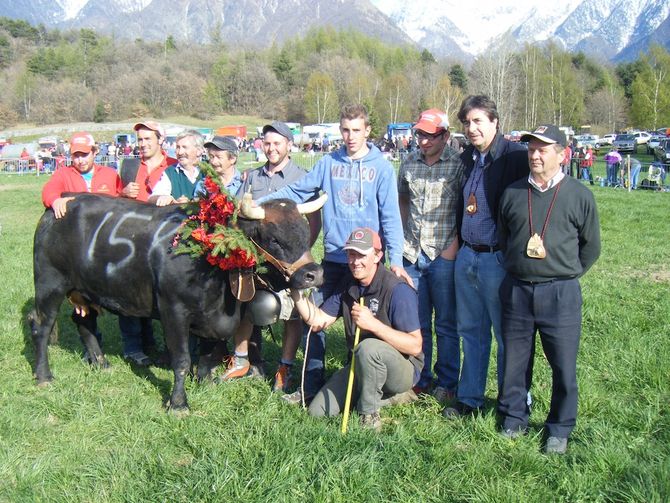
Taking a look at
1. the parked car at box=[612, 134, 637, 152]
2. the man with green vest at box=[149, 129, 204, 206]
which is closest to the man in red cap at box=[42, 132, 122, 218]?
the man with green vest at box=[149, 129, 204, 206]

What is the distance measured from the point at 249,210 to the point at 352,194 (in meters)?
0.94

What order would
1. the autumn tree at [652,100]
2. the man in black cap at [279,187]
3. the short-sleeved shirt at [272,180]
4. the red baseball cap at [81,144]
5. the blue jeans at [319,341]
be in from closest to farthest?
the blue jeans at [319,341] → the man in black cap at [279,187] → the short-sleeved shirt at [272,180] → the red baseball cap at [81,144] → the autumn tree at [652,100]

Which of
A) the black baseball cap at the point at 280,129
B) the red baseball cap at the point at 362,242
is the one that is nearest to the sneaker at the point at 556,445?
the red baseball cap at the point at 362,242

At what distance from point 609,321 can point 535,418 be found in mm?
2765

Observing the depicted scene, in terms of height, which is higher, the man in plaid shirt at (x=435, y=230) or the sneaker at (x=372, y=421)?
the man in plaid shirt at (x=435, y=230)

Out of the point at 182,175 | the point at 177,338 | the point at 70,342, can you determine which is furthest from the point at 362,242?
the point at 70,342

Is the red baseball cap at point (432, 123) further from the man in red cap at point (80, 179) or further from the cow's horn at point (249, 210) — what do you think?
the man in red cap at point (80, 179)

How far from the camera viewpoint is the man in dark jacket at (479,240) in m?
4.57

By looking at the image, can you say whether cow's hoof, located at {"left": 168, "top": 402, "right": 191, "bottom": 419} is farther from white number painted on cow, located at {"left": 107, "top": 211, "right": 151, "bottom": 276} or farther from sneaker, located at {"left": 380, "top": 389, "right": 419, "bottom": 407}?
sneaker, located at {"left": 380, "top": 389, "right": 419, "bottom": 407}

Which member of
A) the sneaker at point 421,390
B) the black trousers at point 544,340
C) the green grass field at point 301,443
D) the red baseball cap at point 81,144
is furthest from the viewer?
the red baseball cap at point 81,144

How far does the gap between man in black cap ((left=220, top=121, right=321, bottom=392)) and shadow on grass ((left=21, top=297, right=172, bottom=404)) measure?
2.02ft

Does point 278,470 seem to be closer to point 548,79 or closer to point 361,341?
point 361,341

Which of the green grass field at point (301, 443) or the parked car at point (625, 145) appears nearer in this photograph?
the green grass field at point (301, 443)

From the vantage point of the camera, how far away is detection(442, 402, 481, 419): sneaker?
15.9 ft
